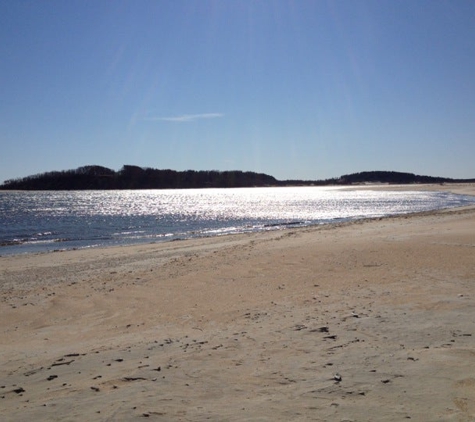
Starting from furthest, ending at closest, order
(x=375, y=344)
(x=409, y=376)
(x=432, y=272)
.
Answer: (x=432, y=272) → (x=375, y=344) → (x=409, y=376)

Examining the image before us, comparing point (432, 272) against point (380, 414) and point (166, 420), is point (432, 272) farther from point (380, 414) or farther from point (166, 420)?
point (166, 420)

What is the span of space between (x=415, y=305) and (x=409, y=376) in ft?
11.7

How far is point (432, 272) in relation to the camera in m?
11.5

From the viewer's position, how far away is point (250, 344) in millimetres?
6344

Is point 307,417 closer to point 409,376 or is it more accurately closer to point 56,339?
point 409,376

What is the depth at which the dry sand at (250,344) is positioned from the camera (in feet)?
14.3

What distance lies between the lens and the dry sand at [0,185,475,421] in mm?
4352

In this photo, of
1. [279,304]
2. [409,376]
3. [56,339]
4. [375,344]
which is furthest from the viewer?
[279,304]

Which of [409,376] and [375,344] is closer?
[409,376]

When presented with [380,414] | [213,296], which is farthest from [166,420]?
[213,296]

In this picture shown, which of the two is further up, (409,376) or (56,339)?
(409,376)

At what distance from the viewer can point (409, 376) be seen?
4750 millimetres

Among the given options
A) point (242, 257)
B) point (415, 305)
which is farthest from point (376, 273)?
point (242, 257)

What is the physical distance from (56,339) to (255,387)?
4.50 m
